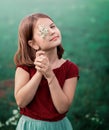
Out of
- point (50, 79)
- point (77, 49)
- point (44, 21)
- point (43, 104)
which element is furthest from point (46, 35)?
point (77, 49)

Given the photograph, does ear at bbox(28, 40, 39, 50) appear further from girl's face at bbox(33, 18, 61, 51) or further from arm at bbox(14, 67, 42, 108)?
arm at bbox(14, 67, 42, 108)

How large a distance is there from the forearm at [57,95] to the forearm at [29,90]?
0.22ft

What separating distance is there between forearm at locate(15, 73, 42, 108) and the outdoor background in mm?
1318

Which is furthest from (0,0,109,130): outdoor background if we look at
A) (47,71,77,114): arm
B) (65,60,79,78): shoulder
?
(47,71,77,114): arm

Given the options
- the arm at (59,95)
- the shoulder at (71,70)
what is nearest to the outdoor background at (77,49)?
the shoulder at (71,70)

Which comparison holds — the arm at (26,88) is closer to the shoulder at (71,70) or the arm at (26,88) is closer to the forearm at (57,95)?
the forearm at (57,95)

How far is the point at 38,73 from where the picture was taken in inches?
75.4

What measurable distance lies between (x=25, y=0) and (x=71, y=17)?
0.42m

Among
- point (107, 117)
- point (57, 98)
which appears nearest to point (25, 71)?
point (57, 98)

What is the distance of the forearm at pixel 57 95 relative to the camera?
1889 millimetres

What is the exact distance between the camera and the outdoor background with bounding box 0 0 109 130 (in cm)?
323

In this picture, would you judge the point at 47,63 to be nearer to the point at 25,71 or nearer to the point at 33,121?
the point at 25,71

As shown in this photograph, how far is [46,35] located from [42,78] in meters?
0.23

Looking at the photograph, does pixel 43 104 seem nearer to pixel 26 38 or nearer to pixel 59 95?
pixel 59 95
